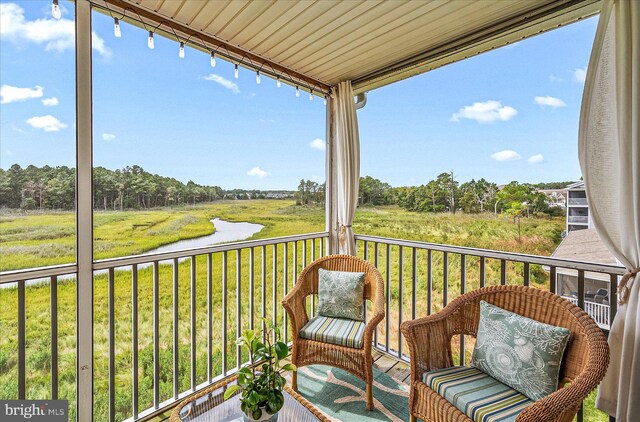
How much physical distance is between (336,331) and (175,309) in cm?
121

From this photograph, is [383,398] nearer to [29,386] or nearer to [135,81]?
[29,386]

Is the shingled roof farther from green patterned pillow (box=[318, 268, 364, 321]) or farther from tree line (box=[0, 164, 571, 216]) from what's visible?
green patterned pillow (box=[318, 268, 364, 321])

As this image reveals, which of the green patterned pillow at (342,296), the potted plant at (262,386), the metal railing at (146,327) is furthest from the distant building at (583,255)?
the metal railing at (146,327)

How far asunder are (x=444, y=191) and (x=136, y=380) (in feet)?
9.96

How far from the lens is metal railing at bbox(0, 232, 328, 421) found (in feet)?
5.04

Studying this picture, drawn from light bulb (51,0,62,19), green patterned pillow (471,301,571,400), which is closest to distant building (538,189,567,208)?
green patterned pillow (471,301,571,400)

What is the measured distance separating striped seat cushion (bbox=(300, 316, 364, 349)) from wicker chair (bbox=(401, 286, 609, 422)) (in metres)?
0.50

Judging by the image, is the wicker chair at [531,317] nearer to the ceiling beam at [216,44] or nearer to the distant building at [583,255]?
the distant building at [583,255]

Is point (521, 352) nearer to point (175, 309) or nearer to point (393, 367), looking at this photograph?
point (393, 367)

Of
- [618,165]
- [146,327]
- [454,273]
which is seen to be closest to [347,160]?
[454,273]

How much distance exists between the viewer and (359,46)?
7.36 feet

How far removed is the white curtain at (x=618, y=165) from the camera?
1.33m

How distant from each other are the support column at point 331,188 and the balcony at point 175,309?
11cm

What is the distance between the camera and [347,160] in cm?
290
